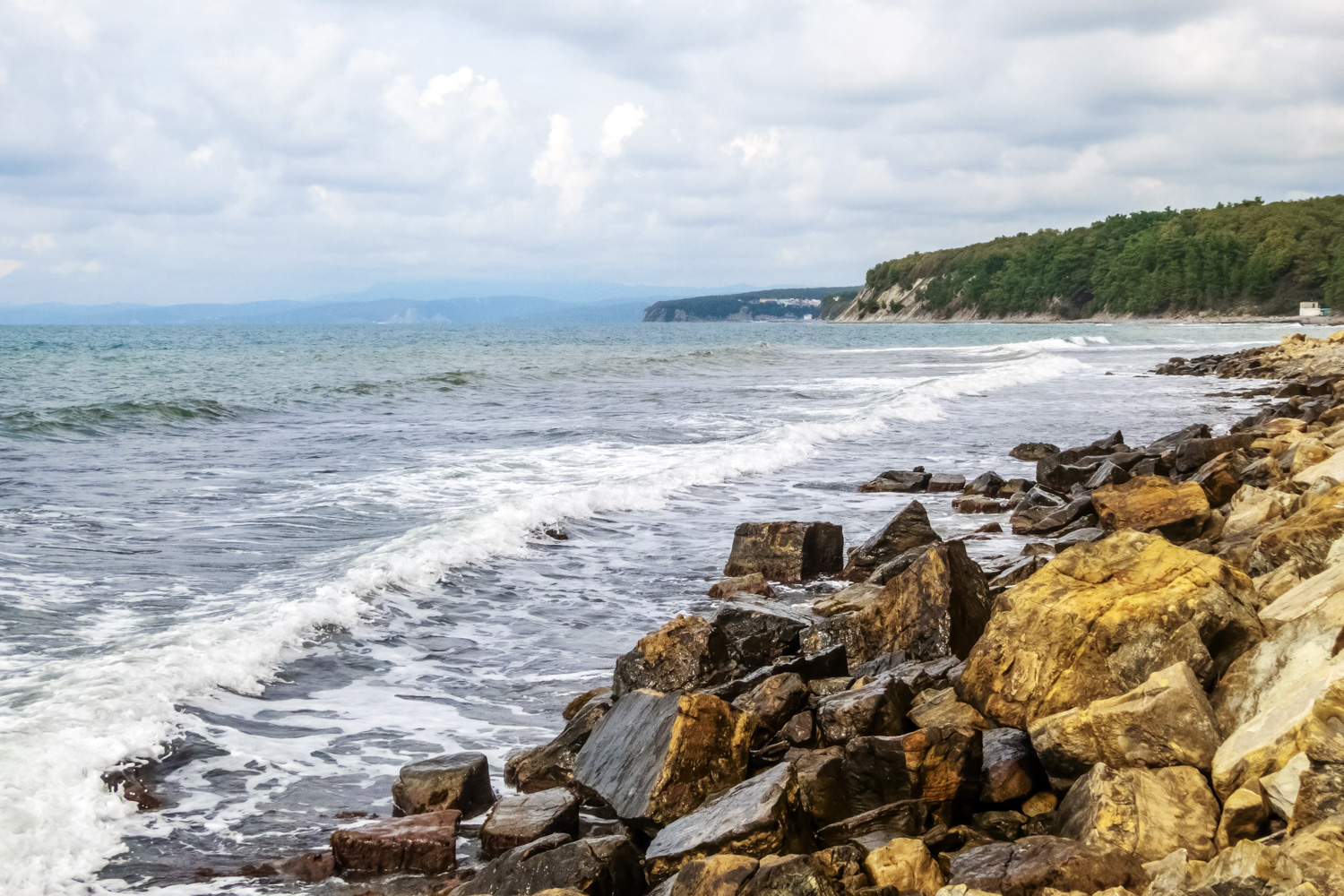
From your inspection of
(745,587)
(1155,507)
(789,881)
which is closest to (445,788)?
(789,881)

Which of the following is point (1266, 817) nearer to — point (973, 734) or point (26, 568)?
point (973, 734)

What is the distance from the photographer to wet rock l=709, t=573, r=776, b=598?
9211 millimetres

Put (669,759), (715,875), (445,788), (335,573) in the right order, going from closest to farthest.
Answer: (715,875) → (669,759) → (445,788) → (335,573)

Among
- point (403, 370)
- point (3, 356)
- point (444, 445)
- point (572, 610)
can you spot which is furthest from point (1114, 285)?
point (572, 610)

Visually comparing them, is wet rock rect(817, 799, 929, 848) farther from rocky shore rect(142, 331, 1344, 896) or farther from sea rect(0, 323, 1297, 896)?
sea rect(0, 323, 1297, 896)

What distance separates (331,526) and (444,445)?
849 cm

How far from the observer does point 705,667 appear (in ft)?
21.8

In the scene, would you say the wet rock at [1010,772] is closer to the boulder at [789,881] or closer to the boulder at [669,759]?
the boulder at [669,759]

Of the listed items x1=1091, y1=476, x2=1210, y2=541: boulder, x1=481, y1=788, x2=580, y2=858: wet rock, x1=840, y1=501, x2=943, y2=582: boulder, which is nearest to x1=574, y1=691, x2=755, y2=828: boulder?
x1=481, y1=788, x2=580, y2=858: wet rock

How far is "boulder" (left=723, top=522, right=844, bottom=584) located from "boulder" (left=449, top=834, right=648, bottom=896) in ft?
19.3

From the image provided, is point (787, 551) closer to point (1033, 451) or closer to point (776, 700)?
point (776, 700)

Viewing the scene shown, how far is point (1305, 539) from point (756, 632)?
11.0 feet

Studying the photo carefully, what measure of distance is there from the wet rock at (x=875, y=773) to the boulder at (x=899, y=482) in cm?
1020

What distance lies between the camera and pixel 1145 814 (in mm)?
3719
